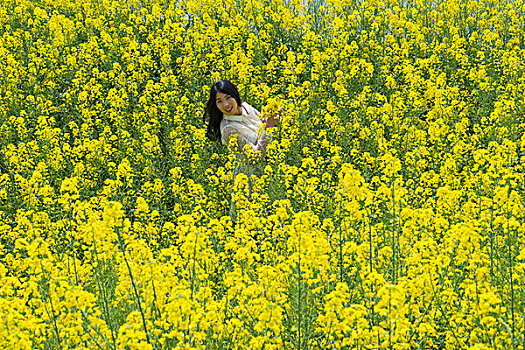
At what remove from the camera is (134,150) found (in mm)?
8492

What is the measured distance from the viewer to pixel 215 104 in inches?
245

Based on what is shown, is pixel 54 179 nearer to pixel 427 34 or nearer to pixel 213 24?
pixel 213 24

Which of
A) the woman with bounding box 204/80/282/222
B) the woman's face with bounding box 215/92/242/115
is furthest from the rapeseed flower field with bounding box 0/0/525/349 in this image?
the woman's face with bounding box 215/92/242/115

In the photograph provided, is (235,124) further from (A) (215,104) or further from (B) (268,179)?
(B) (268,179)

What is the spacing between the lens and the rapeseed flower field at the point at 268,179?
11.1 ft

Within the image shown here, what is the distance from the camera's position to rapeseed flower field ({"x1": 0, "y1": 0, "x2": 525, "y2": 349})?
3.39 m

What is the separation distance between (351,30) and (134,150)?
5159mm

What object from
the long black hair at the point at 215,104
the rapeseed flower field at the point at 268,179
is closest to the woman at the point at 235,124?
the long black hair at the point at 215,104

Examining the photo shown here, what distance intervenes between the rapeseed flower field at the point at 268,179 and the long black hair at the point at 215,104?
20.3 inches

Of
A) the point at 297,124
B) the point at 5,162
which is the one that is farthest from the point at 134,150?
the point at 297,124

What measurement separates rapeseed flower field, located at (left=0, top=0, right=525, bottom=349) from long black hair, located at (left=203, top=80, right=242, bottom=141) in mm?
515

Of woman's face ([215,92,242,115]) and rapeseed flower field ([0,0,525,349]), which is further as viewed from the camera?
woman's face ([215,92,242,115])

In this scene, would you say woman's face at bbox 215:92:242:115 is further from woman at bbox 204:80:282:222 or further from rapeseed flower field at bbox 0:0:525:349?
rapeseed flower field at bbox 0:0:525:349

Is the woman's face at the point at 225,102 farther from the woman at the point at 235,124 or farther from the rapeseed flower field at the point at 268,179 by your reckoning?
the rapeseed flower field at the point at 268,179
